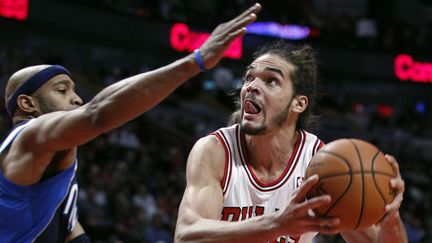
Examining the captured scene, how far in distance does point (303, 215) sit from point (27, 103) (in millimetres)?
1699

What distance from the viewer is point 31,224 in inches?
139

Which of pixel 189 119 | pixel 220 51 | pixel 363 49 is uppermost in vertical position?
pixel 220 51

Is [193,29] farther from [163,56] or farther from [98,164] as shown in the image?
[98,164]

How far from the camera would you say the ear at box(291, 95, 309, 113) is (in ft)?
14.1

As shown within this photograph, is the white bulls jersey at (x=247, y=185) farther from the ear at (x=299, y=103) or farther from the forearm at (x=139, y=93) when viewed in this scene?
the forearm at (x=139, y=93)

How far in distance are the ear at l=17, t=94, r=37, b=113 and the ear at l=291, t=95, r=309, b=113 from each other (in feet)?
5.08

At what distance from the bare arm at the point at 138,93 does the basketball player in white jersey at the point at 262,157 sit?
82 cm

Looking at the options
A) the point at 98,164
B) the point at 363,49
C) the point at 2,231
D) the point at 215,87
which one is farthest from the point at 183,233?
the point at 363,49

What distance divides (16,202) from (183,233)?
858mm

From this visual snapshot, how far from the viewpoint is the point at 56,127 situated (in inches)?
123

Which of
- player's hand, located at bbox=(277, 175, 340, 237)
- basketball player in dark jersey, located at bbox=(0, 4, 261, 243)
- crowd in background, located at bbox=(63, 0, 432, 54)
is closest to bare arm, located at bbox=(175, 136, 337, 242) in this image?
player's hand, located at bbox=(277, 175, 340, 237)

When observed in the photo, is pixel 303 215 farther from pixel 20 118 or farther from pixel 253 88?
pixel 20 118

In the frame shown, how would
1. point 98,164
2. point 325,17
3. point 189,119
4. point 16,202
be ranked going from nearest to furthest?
1. point 16,202
2. point 98,164
3. point 189,119
4. point 325,17

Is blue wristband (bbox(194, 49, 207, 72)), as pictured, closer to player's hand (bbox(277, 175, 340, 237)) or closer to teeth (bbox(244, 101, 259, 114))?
player's hand (bbox(277, 175, 340, 237))
